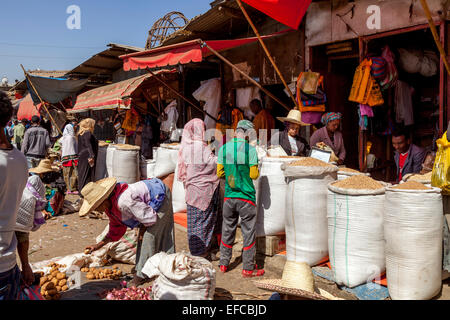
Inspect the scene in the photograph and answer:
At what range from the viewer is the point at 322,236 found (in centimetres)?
380

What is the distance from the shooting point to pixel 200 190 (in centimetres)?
457

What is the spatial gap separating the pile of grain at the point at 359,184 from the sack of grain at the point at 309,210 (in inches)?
9.7

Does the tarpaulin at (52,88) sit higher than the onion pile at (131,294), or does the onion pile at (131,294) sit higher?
the tarpaulin at (52,88)

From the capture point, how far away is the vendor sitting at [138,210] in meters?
3.36

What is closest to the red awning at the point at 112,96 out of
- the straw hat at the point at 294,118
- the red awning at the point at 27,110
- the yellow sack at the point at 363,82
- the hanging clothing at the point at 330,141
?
the red awning at the point at 27,110

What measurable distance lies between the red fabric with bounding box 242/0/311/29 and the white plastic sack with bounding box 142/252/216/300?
11.3 feet

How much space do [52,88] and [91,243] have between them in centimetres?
702

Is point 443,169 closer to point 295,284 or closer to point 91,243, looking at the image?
point 295,284

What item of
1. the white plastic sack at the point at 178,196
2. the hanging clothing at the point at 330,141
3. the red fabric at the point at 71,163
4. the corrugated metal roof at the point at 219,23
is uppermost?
the corrugated metal roof at the point at 219,23

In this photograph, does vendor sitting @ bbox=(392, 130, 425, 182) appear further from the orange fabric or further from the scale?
the orange fabric

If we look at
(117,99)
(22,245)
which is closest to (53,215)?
(117,99)

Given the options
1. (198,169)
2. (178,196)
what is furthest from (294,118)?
(178,196)

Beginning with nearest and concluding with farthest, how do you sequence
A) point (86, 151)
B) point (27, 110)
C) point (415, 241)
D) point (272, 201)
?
point (415, 241)
point (272, 201)
point (86, 151)
point (27, 110)

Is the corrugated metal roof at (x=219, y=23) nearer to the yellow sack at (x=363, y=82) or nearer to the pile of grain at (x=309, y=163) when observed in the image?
the yellow sack at (x=363, y=82)
